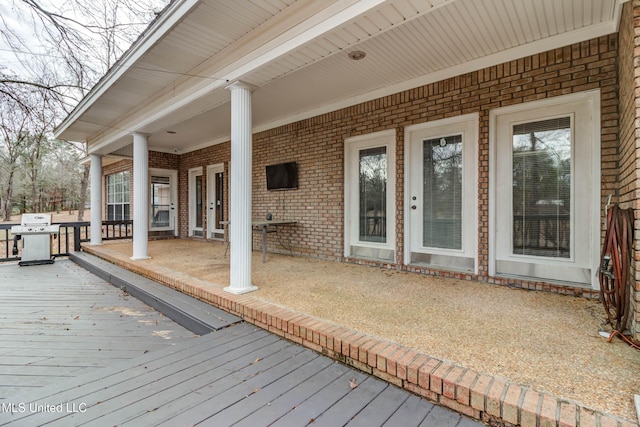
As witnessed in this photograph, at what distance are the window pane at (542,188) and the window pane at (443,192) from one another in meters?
0.60

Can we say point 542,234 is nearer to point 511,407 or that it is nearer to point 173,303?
point 511,407

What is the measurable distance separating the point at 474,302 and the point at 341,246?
2308mm

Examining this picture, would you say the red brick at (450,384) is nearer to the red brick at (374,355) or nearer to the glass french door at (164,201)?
the red brick at (374,355)

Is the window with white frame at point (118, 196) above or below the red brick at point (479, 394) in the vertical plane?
above

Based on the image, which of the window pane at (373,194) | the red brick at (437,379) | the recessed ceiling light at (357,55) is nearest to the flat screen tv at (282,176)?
the window pane at (373,194)

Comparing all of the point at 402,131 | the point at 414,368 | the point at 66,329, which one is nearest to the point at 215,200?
the point at 66,329

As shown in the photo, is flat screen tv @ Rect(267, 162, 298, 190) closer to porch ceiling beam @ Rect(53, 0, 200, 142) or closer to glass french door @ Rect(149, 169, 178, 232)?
porch ceiling beam @ Rect(53, 0, 200, 142)

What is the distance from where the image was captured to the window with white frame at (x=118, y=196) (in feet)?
31.1

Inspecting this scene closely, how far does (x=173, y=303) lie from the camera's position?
10.2 feet

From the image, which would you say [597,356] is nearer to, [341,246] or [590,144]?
[590,144]

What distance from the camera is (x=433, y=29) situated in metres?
2.82

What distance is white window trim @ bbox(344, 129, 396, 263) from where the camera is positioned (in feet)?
14.0

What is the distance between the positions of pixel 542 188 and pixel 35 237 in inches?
322

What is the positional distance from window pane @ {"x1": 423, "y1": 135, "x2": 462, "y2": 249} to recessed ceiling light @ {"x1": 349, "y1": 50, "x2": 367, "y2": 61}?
1377 millimetres
